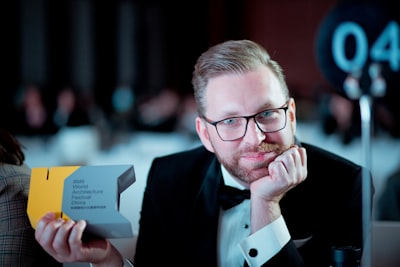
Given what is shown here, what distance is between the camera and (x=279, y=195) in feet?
5.78

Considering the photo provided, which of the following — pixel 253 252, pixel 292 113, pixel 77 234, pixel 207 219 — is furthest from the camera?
pixel 207 219

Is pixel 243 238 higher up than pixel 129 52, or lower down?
higher up

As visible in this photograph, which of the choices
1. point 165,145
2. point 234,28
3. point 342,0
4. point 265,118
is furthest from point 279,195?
point 234,28

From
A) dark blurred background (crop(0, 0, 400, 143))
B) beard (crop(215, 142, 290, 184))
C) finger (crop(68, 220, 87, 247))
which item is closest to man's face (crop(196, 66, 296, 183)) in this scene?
beard (crop(215, 142, 290, 184))

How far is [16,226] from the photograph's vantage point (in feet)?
6.02

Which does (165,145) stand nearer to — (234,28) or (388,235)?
(388,235)

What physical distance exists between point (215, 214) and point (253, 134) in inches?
13.9

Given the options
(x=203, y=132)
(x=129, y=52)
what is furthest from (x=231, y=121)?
(x=129, y=52)

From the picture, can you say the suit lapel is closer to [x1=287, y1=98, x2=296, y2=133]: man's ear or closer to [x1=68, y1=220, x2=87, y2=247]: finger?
[x1=287, y1=98, x2=296, y2=133]: man's ear

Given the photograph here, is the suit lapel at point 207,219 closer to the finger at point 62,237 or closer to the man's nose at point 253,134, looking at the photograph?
the man's nose at point 253,134

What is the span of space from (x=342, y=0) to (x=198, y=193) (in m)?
1.44

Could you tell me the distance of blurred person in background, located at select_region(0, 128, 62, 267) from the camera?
1804 mm

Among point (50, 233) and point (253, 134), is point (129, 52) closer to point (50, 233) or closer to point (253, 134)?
point (253, 134)

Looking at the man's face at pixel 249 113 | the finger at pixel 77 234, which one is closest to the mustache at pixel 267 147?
the man's face at pixel 249 113
